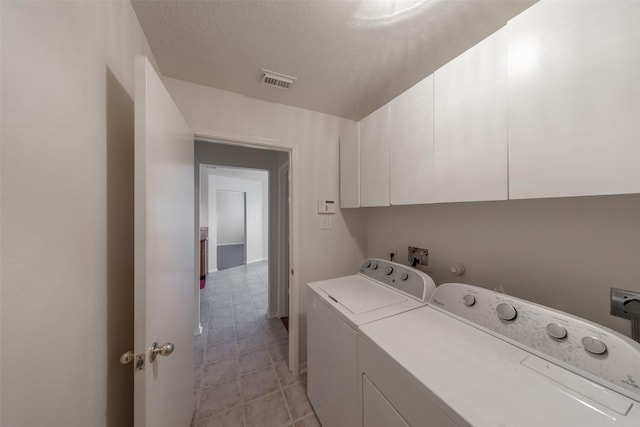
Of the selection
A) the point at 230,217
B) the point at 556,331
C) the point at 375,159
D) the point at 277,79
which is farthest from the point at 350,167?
the point at 230,217

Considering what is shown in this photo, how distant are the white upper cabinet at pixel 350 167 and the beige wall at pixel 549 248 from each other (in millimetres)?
646

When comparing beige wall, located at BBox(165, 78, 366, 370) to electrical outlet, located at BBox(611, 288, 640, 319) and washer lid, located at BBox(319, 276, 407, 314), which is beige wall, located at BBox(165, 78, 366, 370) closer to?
washer lid, located at BBox(319, 276, 407, 314)

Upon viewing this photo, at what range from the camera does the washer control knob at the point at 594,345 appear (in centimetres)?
65

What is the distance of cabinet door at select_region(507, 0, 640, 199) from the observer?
1.96 ft

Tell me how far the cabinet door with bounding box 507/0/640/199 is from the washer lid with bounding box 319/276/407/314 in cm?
85

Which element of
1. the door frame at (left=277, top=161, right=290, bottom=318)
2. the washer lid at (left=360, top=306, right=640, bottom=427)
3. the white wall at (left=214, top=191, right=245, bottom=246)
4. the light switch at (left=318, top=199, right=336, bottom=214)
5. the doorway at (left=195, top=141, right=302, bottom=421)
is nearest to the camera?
the washer lid at (left=360, top=306, right=640, bottom=427)

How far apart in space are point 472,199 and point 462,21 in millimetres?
948

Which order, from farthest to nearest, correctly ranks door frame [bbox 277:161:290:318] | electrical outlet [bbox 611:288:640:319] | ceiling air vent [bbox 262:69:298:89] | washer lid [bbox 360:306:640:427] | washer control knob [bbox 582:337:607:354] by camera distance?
door frame [bbox 277:161:290:318] → ceiling air vent [bbox 262:69:298:89] → electrical outlet [bbox 611:288:640:319] → washer control knob [bbox 582:337:607:354] → washer lid [bbox 360:306:640:427]

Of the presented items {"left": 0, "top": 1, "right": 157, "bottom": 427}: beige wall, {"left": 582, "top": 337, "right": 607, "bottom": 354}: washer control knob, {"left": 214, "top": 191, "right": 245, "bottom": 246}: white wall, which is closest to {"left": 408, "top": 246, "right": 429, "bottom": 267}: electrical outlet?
{"left": 582, "top": 337, "right": 607, "bottom": 354}: washer control knob

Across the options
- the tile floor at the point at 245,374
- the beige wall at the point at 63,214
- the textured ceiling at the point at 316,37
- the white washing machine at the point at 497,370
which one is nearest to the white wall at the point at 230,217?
the tile floor at the point at 245,374

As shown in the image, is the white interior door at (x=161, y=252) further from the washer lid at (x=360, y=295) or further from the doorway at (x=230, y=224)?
the doorway at (x=230, y=224)

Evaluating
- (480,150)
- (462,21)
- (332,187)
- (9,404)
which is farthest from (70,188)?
(462,21)

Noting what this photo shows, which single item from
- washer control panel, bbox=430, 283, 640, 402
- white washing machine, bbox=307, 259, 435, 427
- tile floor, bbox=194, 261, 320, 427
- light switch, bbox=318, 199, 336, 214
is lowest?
tile floor, bbox=194, 261, 320, 427

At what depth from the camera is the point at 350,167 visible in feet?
6.06
